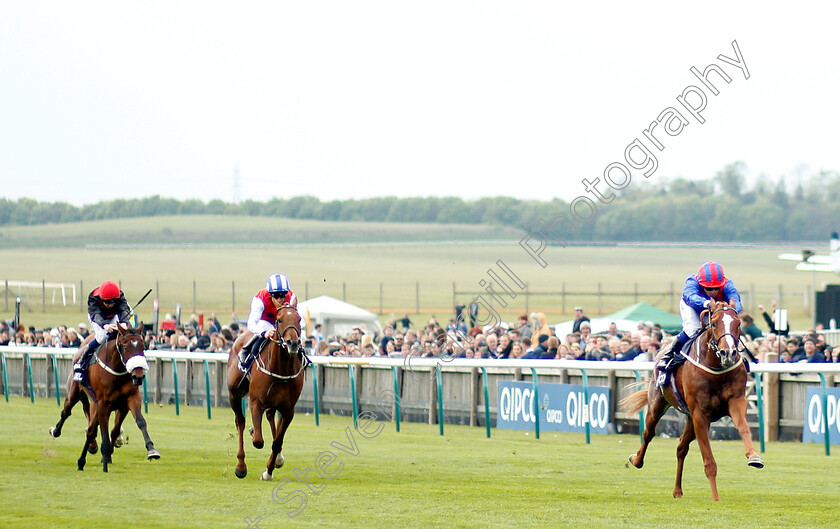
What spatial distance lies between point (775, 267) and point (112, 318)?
2295 inches

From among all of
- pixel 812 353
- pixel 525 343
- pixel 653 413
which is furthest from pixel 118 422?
pixel 812 353

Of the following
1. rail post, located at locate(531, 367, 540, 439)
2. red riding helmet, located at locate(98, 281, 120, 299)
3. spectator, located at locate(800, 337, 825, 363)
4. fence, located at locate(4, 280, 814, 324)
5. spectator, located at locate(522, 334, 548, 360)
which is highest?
red riding helmet, located at locate(98, 281, 120, 299)

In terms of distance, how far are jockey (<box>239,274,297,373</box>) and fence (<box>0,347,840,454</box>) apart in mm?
4419

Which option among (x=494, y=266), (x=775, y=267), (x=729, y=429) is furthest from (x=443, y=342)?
(x=775, y=267)

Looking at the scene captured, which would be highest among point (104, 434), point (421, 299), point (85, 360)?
point (85, 360)

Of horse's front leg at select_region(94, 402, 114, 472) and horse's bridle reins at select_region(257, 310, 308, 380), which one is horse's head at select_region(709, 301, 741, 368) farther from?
horse's front leg at select_region(94, 402, 114, 472)

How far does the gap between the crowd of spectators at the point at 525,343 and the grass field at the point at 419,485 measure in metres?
1.43

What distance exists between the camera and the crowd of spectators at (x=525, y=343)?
581 inches

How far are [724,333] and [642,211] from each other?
5859 cm

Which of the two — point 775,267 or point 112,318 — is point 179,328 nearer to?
point 112,318

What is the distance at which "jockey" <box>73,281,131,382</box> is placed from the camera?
10.9 meters

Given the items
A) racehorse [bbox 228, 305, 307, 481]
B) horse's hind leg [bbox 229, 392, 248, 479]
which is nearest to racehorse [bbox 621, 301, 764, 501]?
racehorse [bbox 228, 305, 307, 481]

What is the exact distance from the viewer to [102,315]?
11.1 metres

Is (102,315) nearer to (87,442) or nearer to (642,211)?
(87,442)
